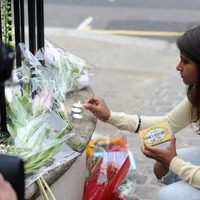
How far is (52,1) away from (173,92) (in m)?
4.94

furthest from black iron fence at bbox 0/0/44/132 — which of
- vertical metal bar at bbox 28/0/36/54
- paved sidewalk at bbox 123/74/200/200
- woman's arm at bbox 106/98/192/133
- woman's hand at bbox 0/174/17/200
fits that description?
paved sidewalk at bbox 123/74/200/200

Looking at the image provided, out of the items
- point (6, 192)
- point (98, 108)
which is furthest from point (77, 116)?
point (6, 192)

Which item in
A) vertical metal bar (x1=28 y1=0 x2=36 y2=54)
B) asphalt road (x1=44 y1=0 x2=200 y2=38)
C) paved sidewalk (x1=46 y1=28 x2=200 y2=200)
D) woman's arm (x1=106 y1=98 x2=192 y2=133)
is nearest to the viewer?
vertical metal bar (x1=28 y1=0 x2=36 y2=54)

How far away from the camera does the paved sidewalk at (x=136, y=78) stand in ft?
13.7

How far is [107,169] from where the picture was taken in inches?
126

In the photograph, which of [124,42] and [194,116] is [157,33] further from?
[194,116]

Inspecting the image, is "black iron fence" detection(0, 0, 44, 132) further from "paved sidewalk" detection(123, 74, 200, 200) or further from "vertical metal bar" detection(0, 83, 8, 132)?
"paved sidewalk" detection(123, 74, 200, 200)

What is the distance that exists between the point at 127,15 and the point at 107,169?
599 cm

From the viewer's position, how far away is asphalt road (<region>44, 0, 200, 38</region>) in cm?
818

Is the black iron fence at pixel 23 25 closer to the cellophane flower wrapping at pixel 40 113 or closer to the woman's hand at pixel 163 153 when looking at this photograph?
the cellophane flower wrapping at pixel 40 113

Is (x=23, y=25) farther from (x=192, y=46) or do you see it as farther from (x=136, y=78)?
(x=136, y=78)

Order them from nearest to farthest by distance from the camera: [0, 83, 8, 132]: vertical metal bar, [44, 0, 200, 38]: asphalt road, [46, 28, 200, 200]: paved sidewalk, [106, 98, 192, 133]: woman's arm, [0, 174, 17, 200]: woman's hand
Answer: [0, 174, 17, 200]: woman's hand → [0, 83, 8, 132]: vertical metal bar → [106, 98, 192, 133]: woman's arm → [46, 28, 200, 200]: paved sidewalk → [44, 0, 200, 38]: asphalt road

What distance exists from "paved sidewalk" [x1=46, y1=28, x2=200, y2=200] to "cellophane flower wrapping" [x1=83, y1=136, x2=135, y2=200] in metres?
0.39

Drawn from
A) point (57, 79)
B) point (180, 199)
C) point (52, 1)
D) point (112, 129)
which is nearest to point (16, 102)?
point (57, 79)
